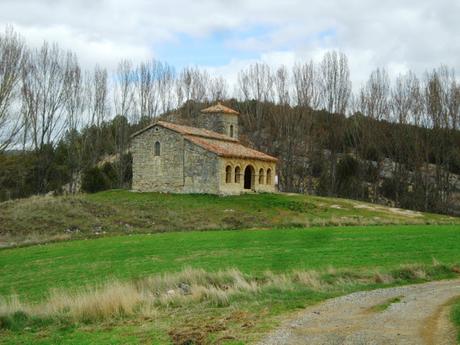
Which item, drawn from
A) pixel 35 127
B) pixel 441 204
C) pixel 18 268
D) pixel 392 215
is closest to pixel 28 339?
pixel 18 268

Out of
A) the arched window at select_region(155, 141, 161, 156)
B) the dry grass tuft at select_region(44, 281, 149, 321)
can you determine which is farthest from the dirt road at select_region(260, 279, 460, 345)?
the arched window at select_region(155, 141, 161, 156)

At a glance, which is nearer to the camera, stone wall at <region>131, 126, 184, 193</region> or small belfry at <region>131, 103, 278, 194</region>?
small belfry at <region>131, 103, 278, 194</region>

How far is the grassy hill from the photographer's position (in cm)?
3541

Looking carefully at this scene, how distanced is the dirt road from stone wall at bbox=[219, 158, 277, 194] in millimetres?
33330

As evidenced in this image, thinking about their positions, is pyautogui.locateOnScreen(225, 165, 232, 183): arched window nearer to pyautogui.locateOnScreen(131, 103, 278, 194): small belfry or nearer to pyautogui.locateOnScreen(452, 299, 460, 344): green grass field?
pyautogui.locateOnScreen(131, 103, 278, 194): small belfry

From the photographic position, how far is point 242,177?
4956cm

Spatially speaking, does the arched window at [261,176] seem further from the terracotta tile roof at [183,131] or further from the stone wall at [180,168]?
the terracotta tile roof at [183,131]

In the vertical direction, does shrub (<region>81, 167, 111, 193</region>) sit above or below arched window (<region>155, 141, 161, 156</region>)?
below

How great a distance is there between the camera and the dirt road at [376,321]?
8.90 m

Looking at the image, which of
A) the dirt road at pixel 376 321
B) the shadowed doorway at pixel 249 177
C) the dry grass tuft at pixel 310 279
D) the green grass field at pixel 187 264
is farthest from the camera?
the shadowed doorway at pixel 249 177

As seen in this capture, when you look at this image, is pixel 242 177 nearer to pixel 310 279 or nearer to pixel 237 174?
pixel 237 174

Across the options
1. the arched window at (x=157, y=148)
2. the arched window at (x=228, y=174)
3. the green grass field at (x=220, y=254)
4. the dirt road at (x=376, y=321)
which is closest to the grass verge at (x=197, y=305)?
the dirt road at (x=376, y=321)

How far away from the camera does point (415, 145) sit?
6006 cm

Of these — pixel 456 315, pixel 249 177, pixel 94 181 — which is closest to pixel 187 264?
pixel 456 315
